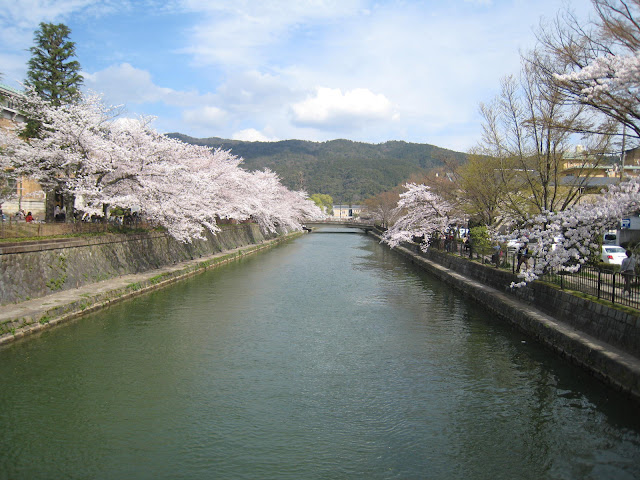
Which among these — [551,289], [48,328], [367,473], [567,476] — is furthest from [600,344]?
[48,328]

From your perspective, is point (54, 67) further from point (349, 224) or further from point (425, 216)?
point (349, 224)

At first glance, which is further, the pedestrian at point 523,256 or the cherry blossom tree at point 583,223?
the pedestrian at point 523,256

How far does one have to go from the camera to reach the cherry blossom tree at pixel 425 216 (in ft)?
114

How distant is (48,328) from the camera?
44.8 feet

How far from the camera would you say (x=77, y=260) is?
18.4 metres

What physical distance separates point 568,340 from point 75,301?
45.2 feet

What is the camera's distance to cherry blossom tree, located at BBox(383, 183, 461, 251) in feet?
114

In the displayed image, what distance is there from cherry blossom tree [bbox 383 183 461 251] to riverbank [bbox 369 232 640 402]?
14093mm

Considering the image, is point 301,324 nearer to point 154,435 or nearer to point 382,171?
point 154,435

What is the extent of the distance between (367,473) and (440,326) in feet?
31.5

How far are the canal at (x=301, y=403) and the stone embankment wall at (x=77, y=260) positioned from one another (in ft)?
6.78

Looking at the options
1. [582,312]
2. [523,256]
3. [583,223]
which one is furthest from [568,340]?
[523,256]

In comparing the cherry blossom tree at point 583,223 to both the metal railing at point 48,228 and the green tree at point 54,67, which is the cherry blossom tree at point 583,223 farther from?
the green tree at point 54,67

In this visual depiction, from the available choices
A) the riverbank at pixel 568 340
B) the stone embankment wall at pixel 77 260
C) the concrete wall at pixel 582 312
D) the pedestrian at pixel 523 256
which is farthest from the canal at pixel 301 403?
the pedestrian at pixel 523 256
